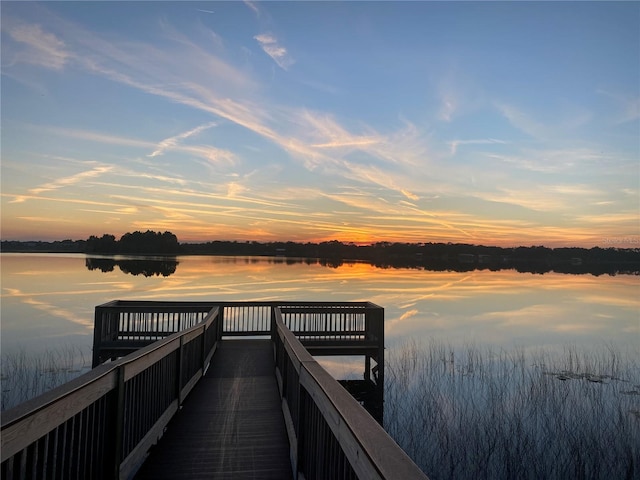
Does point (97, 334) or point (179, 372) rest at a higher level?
point (179, 372)

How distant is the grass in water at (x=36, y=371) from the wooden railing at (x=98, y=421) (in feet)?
24.8

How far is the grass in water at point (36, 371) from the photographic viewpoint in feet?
36.9

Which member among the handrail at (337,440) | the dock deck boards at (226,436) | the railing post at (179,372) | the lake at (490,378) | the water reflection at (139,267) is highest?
the handrail at (337,440)

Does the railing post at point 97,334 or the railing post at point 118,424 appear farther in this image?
the railing post at point 97,334

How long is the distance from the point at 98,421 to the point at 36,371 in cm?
1283

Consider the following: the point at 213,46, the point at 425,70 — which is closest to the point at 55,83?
the point at 213,46

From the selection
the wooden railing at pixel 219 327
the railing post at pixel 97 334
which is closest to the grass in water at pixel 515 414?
the wooden railing at pixel 219 327

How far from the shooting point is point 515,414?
1048cm

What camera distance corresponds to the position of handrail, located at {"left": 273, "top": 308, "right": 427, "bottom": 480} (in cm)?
162

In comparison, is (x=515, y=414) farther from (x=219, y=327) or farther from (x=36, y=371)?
(x=36, y=371)

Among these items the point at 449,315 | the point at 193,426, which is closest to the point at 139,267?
the point at 449,315

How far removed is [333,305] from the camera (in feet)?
46.2

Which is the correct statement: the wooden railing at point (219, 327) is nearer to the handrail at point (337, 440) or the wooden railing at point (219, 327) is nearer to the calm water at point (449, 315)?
the calm water at point (449, 315)

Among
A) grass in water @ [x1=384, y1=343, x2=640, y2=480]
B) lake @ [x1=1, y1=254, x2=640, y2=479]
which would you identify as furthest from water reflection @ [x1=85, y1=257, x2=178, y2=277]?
grass in water @ [x1=384, y1=343, x2=640, y2=480]
